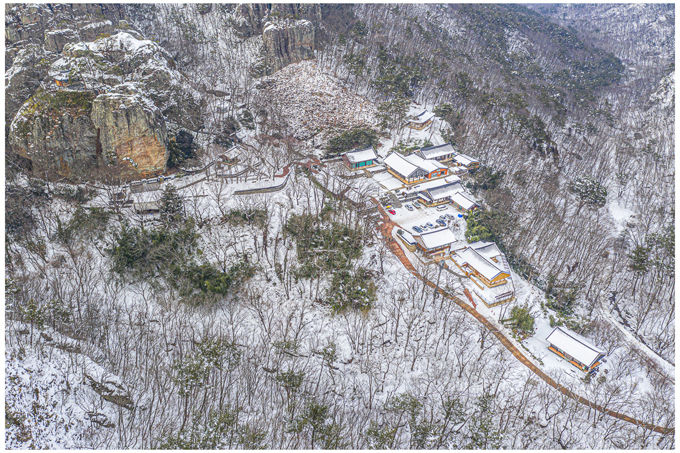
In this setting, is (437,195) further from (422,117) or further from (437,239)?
(422,117)

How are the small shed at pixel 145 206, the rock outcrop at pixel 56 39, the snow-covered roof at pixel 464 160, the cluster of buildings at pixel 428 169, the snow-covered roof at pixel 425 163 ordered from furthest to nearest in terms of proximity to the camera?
the snow-covered roof at pixel 464 160 → the rock outcrop at pixel 56 39 → the snow-covered roof at pixel 425 163 → the cluster of buildings at pixel 428 169 → the small shed at pixel 145 206

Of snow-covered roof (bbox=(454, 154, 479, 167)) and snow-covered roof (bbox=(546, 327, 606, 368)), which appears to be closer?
snow-covered roof (bbox=(546, 327, 606, 368))

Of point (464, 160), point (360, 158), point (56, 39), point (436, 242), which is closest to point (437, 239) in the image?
point (436, 242)

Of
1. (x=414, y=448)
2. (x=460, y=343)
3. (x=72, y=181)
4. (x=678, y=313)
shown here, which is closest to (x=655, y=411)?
(x=460, y=343)

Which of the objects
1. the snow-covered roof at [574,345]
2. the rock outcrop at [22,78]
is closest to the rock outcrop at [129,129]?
the rock outcrop at [22,78]

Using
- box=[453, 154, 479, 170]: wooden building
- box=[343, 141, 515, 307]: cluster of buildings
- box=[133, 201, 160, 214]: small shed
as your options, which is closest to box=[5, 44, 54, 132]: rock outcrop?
box=[133, 201, 160, 214]: small shed

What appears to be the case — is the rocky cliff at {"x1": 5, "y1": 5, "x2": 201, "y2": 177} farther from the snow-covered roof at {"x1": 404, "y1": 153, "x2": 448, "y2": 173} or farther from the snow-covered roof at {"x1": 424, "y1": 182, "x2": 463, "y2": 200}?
the snow-covered roof at {"x1": 424, "y1": 182, "x2": 463, "y2": 200}

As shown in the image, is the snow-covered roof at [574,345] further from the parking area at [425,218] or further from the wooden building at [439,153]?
the wooden building at [439,153]
